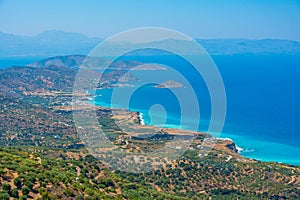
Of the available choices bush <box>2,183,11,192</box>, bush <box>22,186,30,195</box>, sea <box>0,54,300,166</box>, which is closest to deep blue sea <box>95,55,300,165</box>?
sea <box>0,54,300,166</box>

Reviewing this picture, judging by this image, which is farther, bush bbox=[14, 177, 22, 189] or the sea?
the sea

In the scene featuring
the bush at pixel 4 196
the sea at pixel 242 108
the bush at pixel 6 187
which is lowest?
the bush at pixel 4 196

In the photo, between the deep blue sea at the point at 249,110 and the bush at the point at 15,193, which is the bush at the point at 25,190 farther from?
the deep blue sea at the point at 249,110

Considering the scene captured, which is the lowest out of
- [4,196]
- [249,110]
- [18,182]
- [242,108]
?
[4,196]

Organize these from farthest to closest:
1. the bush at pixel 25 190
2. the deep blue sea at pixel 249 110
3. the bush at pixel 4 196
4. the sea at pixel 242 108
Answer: the deep blue sea at pixel 249 110
the sea at pixel 242 108
the bush at pixel 25 190
the bush at pixel 4 196

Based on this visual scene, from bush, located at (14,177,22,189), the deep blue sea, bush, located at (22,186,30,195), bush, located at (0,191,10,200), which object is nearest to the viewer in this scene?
bush, located at (0,191,10,200)

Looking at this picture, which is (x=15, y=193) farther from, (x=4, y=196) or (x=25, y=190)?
(x=4, y=196)

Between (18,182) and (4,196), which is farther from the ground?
(18,182)

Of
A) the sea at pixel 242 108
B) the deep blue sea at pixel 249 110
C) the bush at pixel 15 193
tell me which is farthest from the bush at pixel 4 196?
the deep blue sea at pixel 249 110

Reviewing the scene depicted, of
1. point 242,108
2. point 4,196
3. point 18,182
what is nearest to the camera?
point 4,196

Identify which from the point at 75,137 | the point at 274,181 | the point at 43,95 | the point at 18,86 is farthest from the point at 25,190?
the point at 18,86

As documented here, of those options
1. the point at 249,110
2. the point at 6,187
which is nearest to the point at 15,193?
the point at 6,187

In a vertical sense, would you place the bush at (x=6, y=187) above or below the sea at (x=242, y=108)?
below

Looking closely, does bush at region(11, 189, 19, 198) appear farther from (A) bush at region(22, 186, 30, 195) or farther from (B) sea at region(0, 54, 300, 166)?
(B) sea at region(0, 54, 300, 166)
